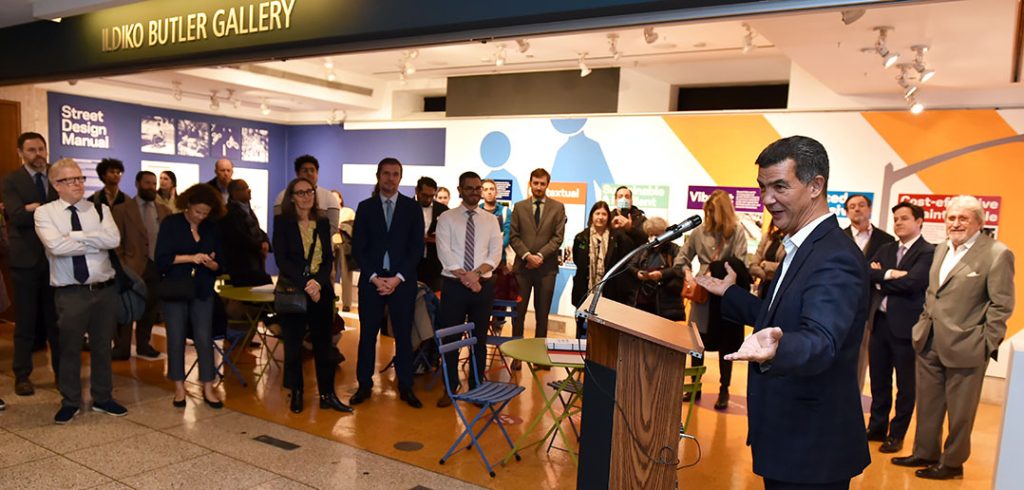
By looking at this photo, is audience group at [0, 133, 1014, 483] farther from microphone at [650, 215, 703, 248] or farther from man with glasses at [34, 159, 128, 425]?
microphone at [650, 215, 703, 248]

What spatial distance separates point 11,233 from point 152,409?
1.71 m

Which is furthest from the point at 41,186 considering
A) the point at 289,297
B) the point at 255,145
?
the point at 255,145

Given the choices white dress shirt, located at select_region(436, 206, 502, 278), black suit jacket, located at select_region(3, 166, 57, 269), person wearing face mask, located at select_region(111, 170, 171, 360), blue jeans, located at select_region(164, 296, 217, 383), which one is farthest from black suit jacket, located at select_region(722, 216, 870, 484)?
person wearing face mask, located at select_region(111, 170, 171, 360)

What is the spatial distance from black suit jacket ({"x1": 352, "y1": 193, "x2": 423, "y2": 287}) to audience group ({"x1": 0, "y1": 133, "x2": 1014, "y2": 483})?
11 mm

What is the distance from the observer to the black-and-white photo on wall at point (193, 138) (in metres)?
11.7

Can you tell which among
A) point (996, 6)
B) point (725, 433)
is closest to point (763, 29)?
point (996, 6)

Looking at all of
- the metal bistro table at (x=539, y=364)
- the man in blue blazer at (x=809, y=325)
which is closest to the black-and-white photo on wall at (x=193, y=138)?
the metal bistro table at (x=539, y=364)

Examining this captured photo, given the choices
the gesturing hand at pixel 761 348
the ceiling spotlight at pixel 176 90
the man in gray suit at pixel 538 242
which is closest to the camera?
the gesturing hand at pixel 761 348

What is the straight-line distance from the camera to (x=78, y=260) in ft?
15.1

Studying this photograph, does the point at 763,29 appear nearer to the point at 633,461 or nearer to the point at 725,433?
the point at 725,433

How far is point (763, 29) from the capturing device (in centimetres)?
498

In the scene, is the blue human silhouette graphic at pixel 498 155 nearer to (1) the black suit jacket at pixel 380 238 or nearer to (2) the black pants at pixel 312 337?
(1) the black suit jacket at pixel 380 238

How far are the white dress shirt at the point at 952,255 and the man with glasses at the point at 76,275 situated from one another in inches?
218

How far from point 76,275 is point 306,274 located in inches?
58.2
